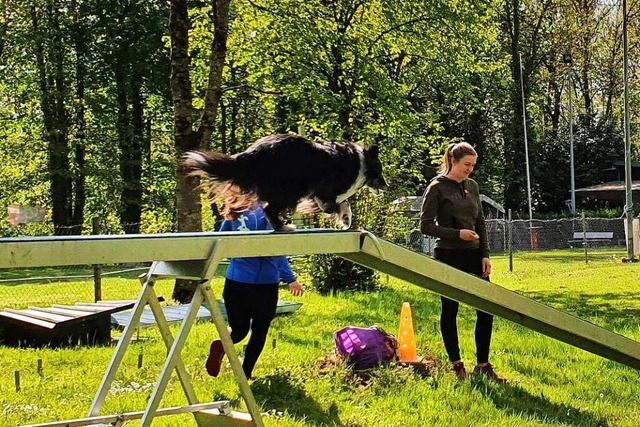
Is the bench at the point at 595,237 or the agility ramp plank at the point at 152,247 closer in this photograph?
the agility ramp plank at the point at 152,247

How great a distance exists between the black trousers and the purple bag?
557 millimetres

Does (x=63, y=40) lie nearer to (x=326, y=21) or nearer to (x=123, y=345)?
(x=326, y=21)

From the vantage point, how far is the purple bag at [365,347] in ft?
19.7

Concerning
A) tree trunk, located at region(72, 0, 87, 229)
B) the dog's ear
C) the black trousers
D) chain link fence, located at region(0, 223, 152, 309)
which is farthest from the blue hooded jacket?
tree trunk, located at region(72, 0, 87, 229)

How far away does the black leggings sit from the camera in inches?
207

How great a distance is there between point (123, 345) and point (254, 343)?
5.68 ft

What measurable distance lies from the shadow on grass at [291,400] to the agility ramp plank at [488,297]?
3.85 feet

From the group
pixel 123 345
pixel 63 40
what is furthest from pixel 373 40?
pixel 63 40

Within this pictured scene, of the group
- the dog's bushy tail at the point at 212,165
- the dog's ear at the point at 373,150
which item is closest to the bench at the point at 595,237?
the dog's ear at the point at 373,150

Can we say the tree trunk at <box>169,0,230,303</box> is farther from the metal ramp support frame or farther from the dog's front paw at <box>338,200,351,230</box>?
the metal ramp support frame

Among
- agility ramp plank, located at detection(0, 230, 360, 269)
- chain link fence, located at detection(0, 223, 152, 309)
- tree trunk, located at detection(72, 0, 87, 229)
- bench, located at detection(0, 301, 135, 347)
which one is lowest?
chain link fence, located at detection(0, 223, 152, 309)

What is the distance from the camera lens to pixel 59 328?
738 cm

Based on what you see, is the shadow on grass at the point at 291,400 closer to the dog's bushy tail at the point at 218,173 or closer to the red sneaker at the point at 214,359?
the red sneaker at the point at 214,359

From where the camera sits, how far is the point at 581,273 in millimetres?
18750
